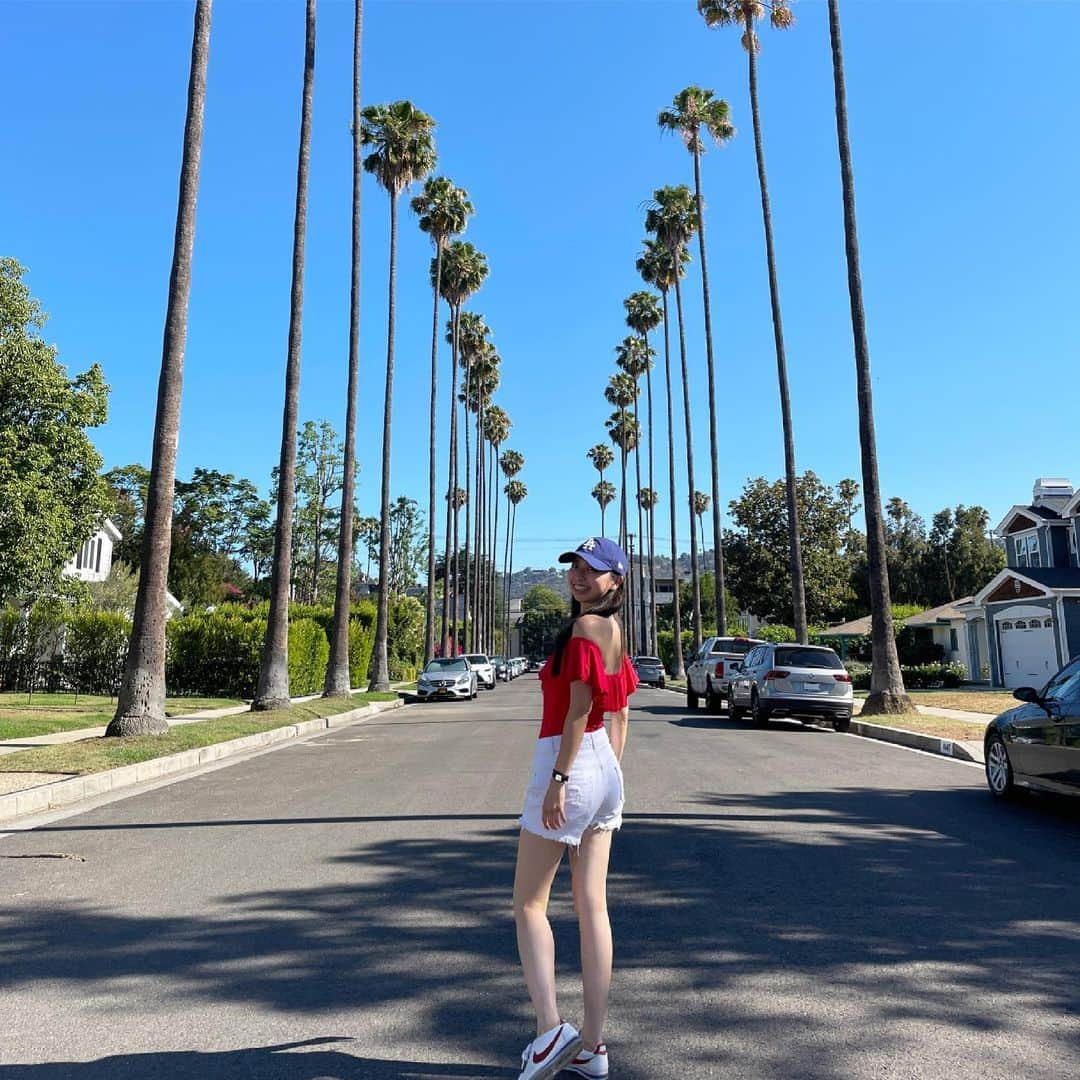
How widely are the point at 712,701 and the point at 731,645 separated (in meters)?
1.77

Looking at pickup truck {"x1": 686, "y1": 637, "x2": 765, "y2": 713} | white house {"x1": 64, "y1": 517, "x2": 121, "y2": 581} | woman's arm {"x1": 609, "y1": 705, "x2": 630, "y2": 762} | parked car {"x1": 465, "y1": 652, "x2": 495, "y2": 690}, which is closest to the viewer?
woman's arm {"x1": 609, "y1": 705, "x2": 630, "y2": 762}

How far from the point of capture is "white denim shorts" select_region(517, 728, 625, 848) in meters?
3.25

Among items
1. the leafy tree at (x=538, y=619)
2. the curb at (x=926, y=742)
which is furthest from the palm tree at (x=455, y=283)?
the leafy tree at (x=538, y=619)

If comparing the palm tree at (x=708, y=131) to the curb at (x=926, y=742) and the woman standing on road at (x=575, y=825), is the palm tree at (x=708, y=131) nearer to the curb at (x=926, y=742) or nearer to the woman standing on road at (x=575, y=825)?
the curb at (x=926, y=742)

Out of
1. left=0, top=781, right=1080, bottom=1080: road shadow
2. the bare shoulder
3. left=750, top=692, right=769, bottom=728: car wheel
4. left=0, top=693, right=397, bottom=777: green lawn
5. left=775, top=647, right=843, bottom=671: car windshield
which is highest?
left=775, top=647, right=843, bottom=671: car windshield

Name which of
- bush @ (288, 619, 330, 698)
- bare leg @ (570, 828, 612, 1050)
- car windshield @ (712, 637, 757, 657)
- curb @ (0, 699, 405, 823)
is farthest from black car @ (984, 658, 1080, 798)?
bush @ (288, 619, 330, 698)

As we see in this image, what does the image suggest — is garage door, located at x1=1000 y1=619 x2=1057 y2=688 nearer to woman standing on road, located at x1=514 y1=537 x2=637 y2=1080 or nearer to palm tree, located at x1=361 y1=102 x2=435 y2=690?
palm tree, located at x1=361 y1=102 x2=435 y2=690

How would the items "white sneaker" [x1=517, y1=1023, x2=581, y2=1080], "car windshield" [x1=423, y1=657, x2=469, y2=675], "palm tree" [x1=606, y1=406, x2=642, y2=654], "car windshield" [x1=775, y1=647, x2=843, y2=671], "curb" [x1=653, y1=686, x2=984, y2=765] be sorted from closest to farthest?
"white sneaker" [x1=517, y1=1023, x2=581, y2=1080], "curb" [x1=653, y1=686, x2=984, y2=765], "car windshield" [x1=775, y1=647, x2=843, y2=671], "car windshield" [x1=423, y1=657, x2=469, y2=675], "palm tree" [x1=606, y1=406, x2=642, y2=654]

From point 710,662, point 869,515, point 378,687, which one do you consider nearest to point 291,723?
point 710,662

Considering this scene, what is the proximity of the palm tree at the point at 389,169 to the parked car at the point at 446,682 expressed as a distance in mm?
1753

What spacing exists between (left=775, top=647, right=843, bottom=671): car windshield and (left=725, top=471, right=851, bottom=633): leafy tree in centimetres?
3088

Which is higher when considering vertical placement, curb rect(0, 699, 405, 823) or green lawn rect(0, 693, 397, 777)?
green lawn rect(0, 693, 397, 777)

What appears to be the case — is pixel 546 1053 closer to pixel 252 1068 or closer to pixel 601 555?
pixel 252 1068

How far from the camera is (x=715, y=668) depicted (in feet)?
78.3
